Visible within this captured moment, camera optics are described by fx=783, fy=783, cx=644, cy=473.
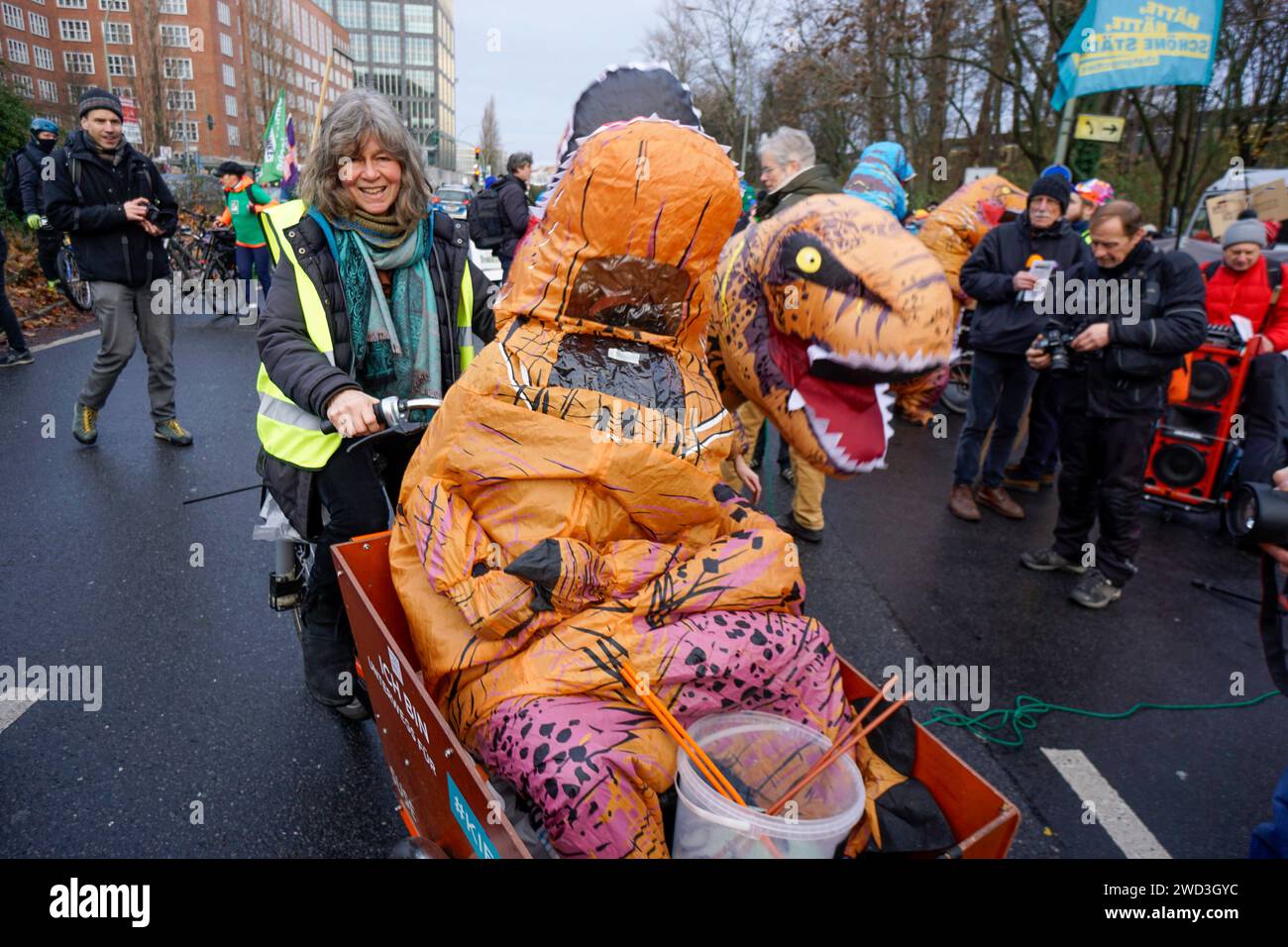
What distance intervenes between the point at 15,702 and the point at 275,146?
8.71 m

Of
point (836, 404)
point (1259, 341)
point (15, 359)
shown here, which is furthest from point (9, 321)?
point (1259, 341)

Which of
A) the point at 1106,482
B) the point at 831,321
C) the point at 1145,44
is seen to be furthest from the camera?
the point at 1145,44

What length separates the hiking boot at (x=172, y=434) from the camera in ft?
18.3

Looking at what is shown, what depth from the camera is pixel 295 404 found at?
2.30 metres

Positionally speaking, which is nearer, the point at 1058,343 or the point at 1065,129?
the point at 1058,343

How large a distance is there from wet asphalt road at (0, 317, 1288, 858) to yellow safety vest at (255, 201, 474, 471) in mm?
1094

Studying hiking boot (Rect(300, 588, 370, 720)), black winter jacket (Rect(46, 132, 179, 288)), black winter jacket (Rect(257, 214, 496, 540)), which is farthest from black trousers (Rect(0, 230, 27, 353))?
hiking boot (Rect(300, 588, 370, 720))

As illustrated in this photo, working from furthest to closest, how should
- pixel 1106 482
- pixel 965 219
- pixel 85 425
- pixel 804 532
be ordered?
1. pixel 965 219
2. pixel 85 425
3. pixel 804 532
4. pixel 1106 482

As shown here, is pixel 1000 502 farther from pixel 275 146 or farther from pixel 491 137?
pixel 491 137

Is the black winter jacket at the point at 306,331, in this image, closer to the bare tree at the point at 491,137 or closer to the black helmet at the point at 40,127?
the black helmet at the point at 40,127

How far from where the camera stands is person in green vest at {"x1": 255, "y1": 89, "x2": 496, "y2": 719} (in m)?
2.22

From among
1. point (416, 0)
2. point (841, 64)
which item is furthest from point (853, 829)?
point (416, 0)
